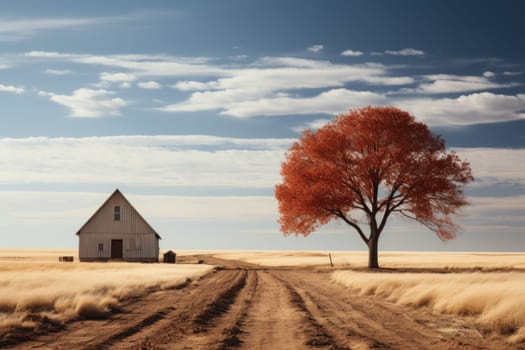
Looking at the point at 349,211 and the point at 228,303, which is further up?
the point at 349,211

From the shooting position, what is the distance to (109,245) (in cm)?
6900

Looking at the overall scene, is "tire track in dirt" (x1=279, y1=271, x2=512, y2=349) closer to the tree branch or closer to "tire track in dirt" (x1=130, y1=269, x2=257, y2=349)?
"tire track in dirt" (x1=130, y1=269, x2=257, y2=349)

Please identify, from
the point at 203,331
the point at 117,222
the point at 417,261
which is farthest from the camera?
the point at 417,261

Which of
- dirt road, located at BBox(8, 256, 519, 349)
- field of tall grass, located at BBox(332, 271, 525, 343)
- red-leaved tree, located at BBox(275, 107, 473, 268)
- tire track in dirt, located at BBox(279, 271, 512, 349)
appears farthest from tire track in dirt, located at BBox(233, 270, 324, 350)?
red-leaved tree, located at BBox(275, 107, 473, 268)

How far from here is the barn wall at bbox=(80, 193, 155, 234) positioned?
227 feet

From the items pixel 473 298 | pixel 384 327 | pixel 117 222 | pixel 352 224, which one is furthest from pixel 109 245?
pixel 384 327

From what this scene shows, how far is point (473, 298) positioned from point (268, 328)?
22.4ft

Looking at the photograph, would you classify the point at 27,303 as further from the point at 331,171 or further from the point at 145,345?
the point at 331,171

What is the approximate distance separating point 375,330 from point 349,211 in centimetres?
3366

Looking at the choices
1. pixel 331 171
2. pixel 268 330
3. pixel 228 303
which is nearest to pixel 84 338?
pixel 268 330

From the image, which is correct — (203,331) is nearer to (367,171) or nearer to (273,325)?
(273,325)

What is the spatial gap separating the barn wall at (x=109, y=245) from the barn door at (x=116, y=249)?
353mm

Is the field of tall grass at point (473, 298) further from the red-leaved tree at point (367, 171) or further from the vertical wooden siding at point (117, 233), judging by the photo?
the vertical wooden siding at point (117, 233)

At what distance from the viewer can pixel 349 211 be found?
156 ft
